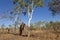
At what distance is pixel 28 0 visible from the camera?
30984 millimetres

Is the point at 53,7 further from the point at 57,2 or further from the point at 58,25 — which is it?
the point at 58,25

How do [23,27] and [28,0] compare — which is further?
[23,27]

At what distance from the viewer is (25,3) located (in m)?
31.4

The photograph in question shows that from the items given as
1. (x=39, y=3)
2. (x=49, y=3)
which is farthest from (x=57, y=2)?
(x=39, y=3)

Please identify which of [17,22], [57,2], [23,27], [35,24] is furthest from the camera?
[35,24]

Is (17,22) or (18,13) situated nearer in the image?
(18,13)

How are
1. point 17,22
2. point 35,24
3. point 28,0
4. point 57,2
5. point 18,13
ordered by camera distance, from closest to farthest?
point 28,0 → point 57,2 → point 18,13 → point 17,22 → point 35,24

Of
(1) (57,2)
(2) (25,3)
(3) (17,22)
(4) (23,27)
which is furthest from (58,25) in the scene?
(2) (25,3)

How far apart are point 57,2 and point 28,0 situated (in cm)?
662

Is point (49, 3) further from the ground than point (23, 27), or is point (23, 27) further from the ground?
point (49, 3)

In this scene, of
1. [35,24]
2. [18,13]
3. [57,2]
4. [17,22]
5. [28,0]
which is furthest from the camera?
[35,24]

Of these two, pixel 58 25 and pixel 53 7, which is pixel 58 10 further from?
pixel 58 25

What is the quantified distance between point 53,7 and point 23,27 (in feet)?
29.8

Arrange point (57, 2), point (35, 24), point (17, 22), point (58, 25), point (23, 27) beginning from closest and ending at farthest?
point (57, 2) → point (23, 27) → point (17, 22) → point (58, 25) → point (35, 24)
